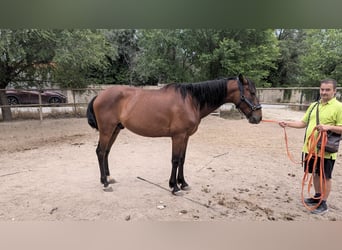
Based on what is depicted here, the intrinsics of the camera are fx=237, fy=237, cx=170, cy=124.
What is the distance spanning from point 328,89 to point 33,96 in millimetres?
7209

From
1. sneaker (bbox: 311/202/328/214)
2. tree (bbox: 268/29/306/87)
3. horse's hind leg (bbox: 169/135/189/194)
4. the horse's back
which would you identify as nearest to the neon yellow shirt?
sneaker (bbox: 311/202/328/214)

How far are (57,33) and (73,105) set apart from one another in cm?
228

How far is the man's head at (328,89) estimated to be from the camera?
1830 mm

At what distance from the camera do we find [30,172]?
320cm

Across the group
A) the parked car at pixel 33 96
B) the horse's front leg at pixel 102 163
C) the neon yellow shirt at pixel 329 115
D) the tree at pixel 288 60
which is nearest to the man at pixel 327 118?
the neon yellow shirt at pixel 329 115

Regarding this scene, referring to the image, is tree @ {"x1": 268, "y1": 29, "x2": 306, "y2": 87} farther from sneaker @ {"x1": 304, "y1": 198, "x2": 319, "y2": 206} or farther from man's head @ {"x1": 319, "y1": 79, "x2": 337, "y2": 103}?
man's head @ {"x1": 319, "y1": 79, "x2": 337, "y2": 103}

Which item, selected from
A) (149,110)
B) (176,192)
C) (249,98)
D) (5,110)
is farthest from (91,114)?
(5,110)

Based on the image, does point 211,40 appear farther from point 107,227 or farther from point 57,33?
point 107,227

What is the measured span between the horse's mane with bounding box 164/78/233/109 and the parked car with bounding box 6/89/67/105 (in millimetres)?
5506

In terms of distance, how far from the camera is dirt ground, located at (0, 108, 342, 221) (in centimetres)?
218

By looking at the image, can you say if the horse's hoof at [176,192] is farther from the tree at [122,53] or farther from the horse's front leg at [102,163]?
the tree at [122,53]

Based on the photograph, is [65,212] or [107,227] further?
[65,212]

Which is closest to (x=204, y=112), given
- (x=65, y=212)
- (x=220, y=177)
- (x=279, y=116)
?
(x=220, y=177)

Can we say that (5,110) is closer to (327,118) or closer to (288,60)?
(327,118)
